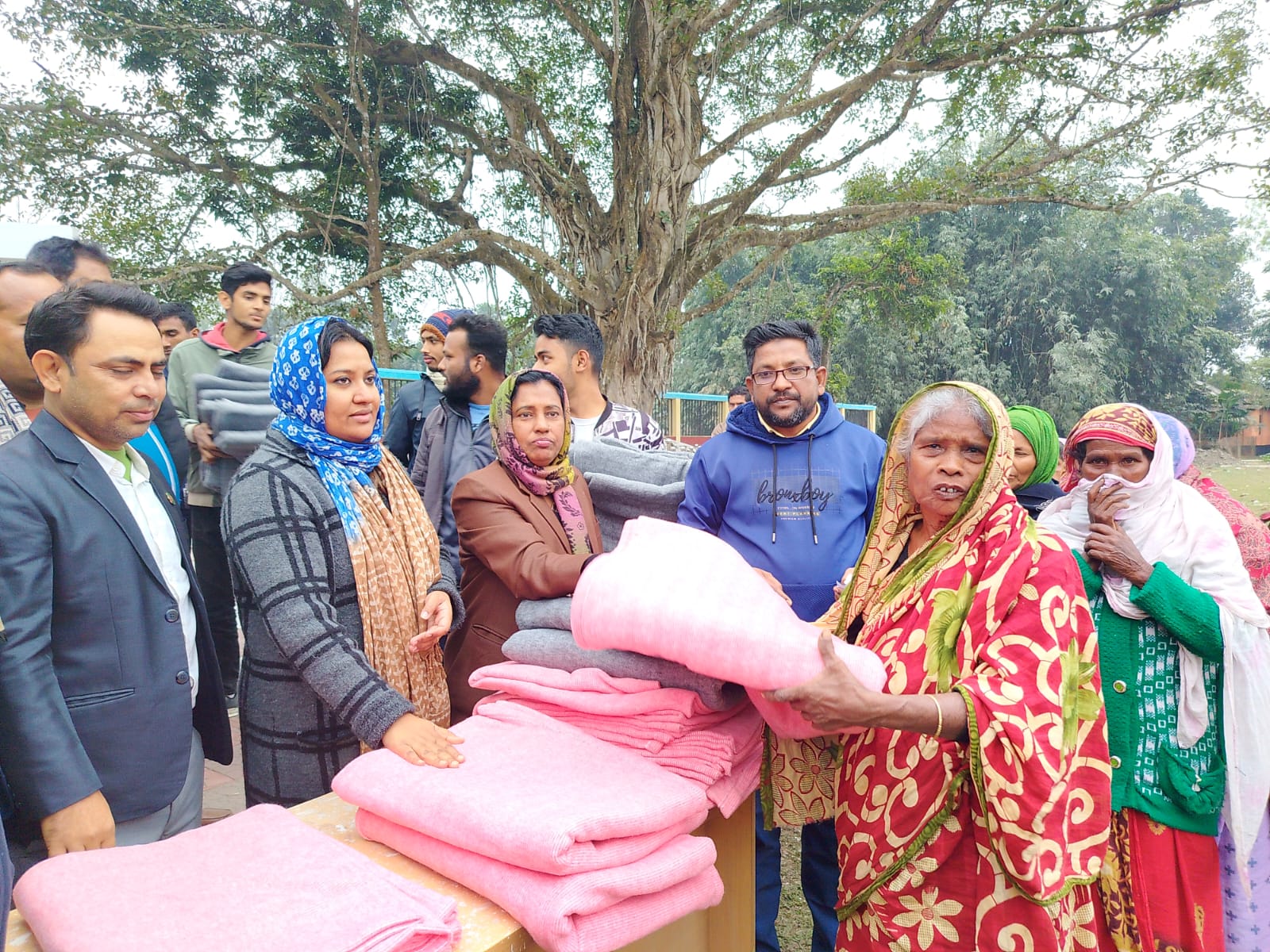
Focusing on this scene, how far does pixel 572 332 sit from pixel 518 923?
2.54 meters

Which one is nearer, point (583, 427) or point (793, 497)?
point (793, 497)

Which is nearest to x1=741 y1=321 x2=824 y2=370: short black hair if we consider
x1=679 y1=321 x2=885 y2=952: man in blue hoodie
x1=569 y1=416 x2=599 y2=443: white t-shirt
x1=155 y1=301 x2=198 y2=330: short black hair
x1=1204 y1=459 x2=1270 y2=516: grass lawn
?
x1=679 y1=321 x2=885 y2=952: man in blue hoodie

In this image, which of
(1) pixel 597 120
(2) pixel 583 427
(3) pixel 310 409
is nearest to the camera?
(3) pixel 310 409

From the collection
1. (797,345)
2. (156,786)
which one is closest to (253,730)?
(156,786)

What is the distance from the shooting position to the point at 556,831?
1076mm

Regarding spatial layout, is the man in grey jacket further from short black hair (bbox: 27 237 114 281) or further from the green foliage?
the green foliage

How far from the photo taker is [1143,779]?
1.94m

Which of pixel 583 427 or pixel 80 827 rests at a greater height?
pixel 583 427

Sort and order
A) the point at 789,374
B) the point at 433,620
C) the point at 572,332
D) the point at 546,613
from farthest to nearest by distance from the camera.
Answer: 1. the point at 572,332
2. the point at 789,374
3. the point at 433,620
4. the point at 546,613

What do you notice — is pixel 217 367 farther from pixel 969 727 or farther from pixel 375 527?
pixel 969 727

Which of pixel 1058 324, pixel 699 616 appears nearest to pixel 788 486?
pixel 699 616

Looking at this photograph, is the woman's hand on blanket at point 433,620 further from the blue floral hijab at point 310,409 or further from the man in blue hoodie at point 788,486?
the man in blue hoodie at point 788,486

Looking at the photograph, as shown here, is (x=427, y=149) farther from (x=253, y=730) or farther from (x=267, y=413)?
(x=253, y=730)

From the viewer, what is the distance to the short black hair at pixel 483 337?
3541 millimetres
